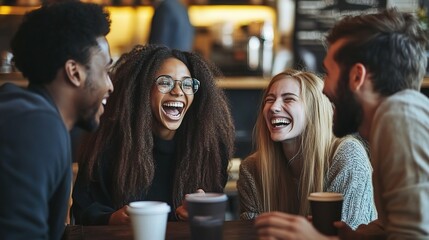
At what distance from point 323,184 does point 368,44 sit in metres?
0.92

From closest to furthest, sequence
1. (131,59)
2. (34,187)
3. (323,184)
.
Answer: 1. (34,187)
2. (323,184)
3. (131,59)

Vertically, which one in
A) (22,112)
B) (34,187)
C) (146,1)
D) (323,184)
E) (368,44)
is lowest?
(323,184)

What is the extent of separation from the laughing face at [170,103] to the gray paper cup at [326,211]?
37.4 inches

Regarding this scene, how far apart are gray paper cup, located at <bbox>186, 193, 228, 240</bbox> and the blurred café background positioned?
3684 mm

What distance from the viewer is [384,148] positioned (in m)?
1.46

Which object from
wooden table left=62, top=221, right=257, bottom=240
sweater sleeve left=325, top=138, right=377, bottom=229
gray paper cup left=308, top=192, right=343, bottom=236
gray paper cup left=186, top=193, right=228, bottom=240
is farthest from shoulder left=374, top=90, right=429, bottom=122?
sweater sleeve left=325, top=138, right=377, bottom=229

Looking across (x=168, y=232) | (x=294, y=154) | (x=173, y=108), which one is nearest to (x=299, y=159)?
(x=294, y=154)

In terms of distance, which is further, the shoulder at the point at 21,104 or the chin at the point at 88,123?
the chin at the point at 88,123

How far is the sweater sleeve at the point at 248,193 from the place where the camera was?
8.04ft

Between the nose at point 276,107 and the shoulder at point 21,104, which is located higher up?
the shoulder at point 21,104

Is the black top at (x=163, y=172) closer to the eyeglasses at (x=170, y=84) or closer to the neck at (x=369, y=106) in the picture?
the eyeglasses at (x=170, y=84)

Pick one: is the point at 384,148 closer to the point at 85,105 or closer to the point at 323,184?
the point at 85,105

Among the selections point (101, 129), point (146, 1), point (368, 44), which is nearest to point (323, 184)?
point (101, 129)

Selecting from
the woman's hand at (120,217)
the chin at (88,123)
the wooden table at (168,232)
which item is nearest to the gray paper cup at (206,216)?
the wooden table at (168,232)
